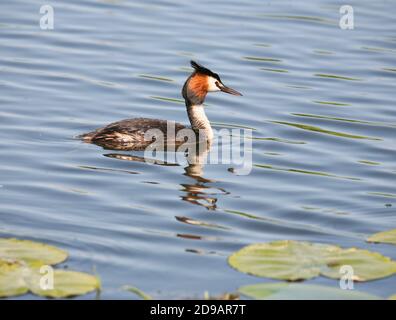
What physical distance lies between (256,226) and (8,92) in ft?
17.8

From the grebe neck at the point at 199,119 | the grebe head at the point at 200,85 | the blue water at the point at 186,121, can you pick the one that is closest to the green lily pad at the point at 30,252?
the blue water at the point at 186,121

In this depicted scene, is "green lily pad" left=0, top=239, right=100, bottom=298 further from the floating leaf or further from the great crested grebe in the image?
the great crested grebe

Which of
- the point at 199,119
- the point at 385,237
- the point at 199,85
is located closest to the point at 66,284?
the point at 385,237

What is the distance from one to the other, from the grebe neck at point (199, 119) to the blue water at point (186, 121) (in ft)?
1.33

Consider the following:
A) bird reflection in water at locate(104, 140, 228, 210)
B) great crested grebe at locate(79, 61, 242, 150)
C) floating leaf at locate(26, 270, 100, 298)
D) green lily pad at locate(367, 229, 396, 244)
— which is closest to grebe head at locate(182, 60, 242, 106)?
great crested grebe at locate(79, 61, 242, 150)

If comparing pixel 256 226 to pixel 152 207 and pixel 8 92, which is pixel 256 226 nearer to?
pixel 152 207

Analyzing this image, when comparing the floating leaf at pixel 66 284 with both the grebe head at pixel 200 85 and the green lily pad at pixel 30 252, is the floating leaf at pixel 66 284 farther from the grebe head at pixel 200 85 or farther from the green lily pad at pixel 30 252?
the grebe head at pixel 200 85

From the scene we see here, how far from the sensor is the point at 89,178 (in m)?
10.2

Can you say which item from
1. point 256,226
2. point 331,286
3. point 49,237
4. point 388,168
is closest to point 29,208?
point 49,237

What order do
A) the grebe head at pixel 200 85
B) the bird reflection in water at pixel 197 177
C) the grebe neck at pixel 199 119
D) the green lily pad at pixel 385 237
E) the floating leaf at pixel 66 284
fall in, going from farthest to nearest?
1. the grebe head at pixel 200 85
2. the grebe neck at pixel 199 119
3. the bird reflection in water at pixel 197 177
4. the green lily pad at pixel 385 237
5. the floating leaf at pixel 66 284

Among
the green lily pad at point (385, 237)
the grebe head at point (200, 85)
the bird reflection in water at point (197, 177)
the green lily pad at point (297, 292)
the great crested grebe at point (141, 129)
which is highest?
the grebe head at point (200, 85)

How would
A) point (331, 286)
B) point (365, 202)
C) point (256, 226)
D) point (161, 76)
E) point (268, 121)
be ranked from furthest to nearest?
1. point (161, 76)
2. point (268, 121)
3. point (365, 202)
4. point (256, 226)
5. point (331, 286)

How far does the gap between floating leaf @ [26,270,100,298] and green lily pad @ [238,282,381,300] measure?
1.05 meters

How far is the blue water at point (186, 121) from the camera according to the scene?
27.4ft
